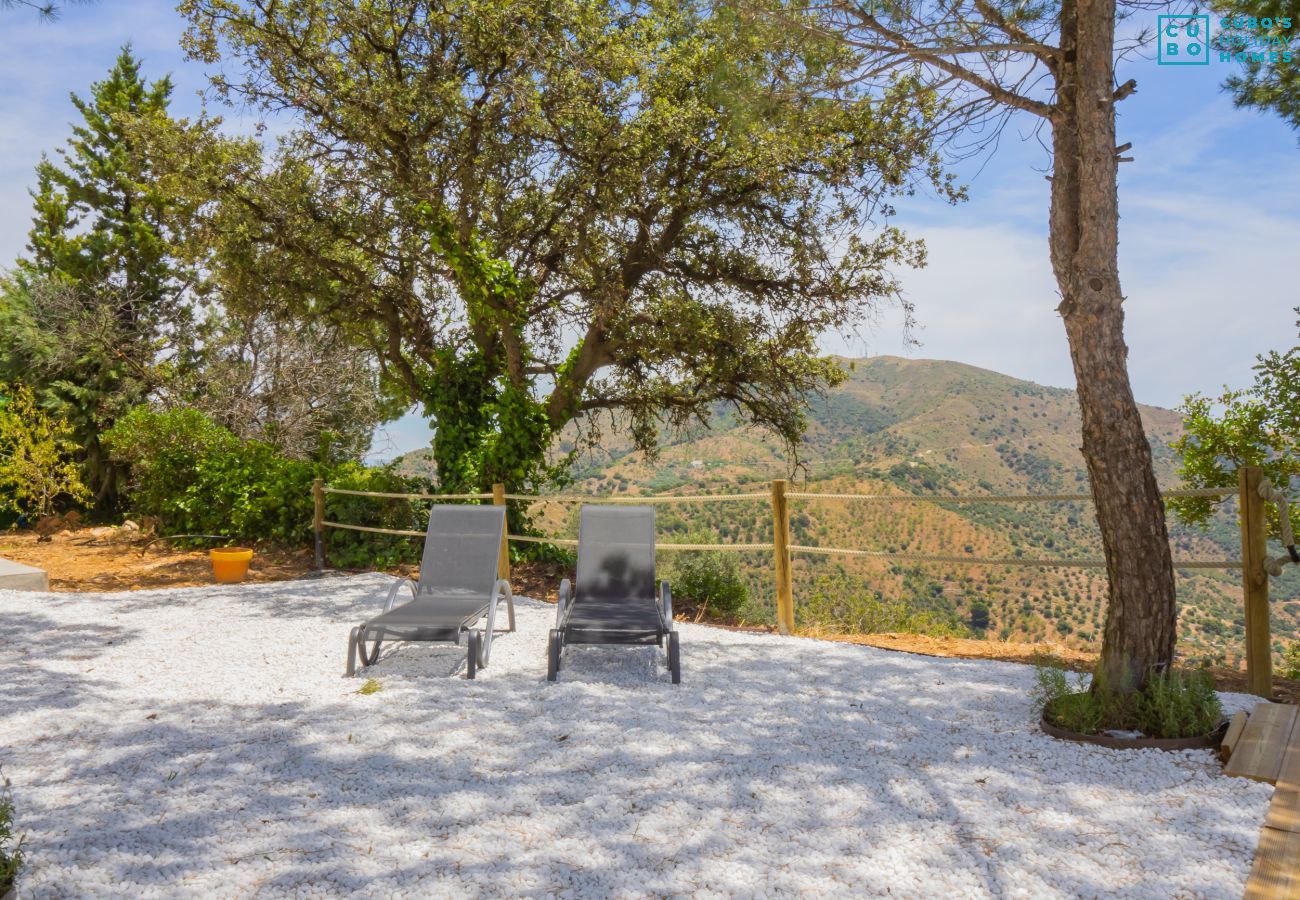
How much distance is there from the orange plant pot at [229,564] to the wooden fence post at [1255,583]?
28.5ft

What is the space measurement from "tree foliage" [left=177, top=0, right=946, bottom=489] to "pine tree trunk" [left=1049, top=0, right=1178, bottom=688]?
140 inches

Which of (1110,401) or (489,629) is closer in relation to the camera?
(1110,401)

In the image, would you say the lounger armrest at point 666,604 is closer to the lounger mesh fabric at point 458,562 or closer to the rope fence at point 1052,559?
the rope fence at point 1052,559

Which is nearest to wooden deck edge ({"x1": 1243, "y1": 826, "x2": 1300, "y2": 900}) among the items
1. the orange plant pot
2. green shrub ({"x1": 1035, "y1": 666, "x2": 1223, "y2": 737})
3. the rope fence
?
green shrub ({"x1": 1035, "y1": 666, "x2": 1223, "y2": 737})

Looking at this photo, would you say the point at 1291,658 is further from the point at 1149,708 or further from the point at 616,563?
the point at 616,563

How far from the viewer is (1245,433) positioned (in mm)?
9250

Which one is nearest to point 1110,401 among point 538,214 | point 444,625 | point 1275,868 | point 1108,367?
point 1108,367

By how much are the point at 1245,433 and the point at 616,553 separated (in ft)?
25.1

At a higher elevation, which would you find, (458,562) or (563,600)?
(458,562)

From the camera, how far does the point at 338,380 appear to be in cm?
1438

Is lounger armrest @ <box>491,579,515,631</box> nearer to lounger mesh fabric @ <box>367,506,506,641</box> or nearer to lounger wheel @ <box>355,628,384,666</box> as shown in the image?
lounger mesh fabric @ <box>367,506,506,641</box>

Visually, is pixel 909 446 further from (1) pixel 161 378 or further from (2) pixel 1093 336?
(2) pixel 1093 336

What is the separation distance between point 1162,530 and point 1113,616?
46cm

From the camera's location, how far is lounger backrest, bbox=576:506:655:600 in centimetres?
562
